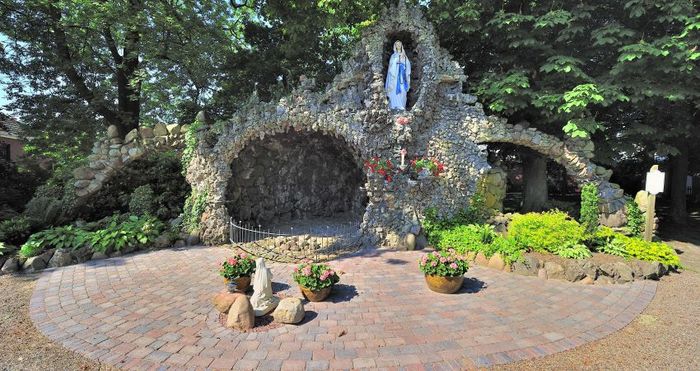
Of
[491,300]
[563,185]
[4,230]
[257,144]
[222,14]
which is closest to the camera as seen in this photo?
[491,300]

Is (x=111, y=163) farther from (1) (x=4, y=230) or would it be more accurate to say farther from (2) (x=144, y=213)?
(1) (x=4, y=230)

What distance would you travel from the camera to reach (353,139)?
11.3m

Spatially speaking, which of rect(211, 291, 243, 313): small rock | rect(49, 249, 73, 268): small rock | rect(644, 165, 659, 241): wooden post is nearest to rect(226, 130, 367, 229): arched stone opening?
rect(49, 249, 73, 268): small rock

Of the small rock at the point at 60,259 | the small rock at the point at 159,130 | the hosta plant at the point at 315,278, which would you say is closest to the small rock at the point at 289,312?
the hosta plant at the point at 315,278

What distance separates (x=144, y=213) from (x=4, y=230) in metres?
3.52

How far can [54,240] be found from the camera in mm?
9695

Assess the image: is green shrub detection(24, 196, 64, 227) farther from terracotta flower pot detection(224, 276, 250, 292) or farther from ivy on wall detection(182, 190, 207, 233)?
terracotta flower pot detection(224, 276, 250, 292)

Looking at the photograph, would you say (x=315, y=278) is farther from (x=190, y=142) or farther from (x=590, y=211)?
(x=590, y=211)

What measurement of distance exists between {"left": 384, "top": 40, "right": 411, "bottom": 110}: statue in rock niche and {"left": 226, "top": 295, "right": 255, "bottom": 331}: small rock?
822 centimetres

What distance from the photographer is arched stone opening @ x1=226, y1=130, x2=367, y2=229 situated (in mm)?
13008

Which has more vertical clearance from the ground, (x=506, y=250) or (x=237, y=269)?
(x=506, y=250)

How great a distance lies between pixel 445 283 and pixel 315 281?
114 inches

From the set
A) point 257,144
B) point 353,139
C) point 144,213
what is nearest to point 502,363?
point 353,139

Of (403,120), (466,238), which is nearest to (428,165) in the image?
(403,120)
